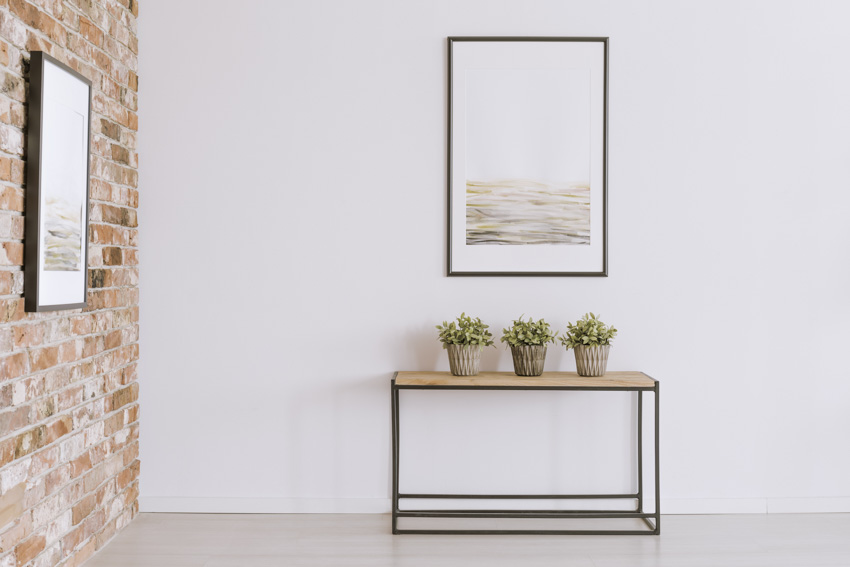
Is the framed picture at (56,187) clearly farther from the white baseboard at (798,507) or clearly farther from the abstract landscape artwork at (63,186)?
the white baseboard at (798,507)

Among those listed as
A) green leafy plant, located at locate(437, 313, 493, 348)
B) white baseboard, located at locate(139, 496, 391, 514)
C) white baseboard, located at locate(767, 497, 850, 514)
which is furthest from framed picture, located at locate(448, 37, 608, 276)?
white baseboard, located at locate(767, 497, 850, 514)

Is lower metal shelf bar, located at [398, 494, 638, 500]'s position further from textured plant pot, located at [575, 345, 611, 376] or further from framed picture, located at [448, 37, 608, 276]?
framed picture, located at [448, 37, 608, 276]

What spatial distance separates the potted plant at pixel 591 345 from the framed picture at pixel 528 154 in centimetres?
26

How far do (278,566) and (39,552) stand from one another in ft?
2.35

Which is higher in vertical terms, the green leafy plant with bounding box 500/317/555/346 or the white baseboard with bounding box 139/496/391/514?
the green leafy plant with bounding box 500/317/555/346

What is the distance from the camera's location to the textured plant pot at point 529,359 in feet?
8.45

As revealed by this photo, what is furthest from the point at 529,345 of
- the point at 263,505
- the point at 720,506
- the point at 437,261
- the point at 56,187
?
the point at 56,187

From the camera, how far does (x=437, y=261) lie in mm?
2791

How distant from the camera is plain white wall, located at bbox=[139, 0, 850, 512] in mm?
2775

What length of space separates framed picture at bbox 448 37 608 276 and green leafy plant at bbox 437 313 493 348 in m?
0.22

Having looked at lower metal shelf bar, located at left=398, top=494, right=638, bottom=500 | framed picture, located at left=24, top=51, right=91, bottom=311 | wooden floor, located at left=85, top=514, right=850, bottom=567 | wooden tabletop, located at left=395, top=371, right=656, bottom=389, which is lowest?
wooden floor, located at left=85, top=514, right=850, bottom=567

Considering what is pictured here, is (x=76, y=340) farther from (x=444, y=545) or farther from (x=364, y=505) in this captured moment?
(x=444, y=545)

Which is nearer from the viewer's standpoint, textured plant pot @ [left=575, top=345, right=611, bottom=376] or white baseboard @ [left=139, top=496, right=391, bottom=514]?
textured plant pot @ [left=575, top=345, right=611, bottom=376]

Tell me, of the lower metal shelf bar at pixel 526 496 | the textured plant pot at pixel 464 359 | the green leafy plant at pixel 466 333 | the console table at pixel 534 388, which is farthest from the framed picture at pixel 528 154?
A: the lower metal shelf bar at pixel 526 496
